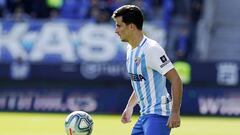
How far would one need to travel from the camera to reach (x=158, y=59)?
742cm

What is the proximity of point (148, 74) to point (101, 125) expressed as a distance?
8.68 m

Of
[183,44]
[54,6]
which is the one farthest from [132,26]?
[54,6]

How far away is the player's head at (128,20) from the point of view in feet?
24.3

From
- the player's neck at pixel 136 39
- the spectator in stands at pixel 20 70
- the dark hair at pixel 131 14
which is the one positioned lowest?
the spectator in stands at pixel 20 70

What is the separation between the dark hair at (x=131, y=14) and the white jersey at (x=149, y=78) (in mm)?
233

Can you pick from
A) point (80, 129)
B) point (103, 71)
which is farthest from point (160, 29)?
point (80, 129)

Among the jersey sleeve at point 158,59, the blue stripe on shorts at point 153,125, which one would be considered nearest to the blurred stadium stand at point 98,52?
the blue stripe on shorts at point 153,125

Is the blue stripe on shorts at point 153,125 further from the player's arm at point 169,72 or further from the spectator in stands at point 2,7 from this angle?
the spectator in stands at point 2,7

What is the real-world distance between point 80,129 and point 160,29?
13.6m

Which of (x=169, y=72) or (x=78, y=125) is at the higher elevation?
(x=169, y=72)

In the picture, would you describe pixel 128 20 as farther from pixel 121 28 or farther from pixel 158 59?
pixel 158 59

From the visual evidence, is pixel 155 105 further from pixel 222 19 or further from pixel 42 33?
pixel 222 19

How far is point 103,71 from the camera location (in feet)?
65.4

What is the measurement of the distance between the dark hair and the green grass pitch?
22.9 ft
